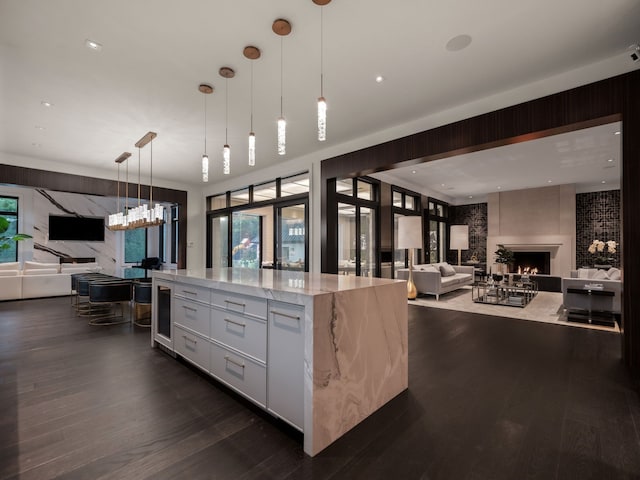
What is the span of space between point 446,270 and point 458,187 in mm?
2904

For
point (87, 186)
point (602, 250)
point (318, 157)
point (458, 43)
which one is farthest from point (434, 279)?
point (87, 186)

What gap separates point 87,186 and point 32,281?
250 cm

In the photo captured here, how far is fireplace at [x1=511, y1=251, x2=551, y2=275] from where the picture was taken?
9.09 m

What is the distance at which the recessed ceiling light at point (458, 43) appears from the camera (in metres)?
2.71

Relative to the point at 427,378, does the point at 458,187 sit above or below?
above

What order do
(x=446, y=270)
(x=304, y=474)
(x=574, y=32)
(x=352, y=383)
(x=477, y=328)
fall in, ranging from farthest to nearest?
(x=446, y=270) → (x=477, y=328) → (x=574, y=32) → (x=352, y=383) → (x=304, y=474)

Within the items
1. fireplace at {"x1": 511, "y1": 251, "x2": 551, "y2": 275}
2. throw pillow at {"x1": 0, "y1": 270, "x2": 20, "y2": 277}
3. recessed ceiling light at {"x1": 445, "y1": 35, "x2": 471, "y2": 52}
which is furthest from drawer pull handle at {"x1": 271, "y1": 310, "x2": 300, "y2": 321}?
fireplace at {"x1": 511, "y1": 251, "x2": 551, "y2": 275}

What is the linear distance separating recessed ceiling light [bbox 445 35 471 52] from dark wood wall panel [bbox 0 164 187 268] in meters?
7.32

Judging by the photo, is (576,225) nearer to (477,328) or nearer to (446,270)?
(446,270)

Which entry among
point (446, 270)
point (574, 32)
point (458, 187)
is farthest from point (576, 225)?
point (574, 32)

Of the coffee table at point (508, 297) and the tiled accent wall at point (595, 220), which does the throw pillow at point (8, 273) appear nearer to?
the coffee table at point (508, 297)

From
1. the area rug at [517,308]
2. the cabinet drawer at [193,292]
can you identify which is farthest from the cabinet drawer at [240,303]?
the area rug at [517,308]

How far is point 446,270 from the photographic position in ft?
25.5

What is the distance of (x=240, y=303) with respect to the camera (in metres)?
2.21
